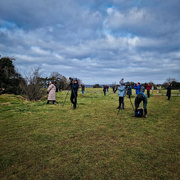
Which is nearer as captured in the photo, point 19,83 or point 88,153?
point 88,153

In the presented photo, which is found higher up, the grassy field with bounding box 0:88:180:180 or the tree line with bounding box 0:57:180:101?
the tree line with bounding box 0:57:180:101

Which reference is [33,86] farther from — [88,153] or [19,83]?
[88,153]

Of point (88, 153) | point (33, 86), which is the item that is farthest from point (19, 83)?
point (88, 153)

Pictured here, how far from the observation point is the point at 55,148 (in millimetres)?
3703

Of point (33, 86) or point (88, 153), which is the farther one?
point (33, 86)

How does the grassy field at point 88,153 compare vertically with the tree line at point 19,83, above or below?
below

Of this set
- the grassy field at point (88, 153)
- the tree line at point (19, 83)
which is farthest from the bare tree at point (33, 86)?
the grassy field at point (88, 153)

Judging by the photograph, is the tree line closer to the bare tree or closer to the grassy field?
the bare tree

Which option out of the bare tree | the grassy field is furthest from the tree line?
the grassy field

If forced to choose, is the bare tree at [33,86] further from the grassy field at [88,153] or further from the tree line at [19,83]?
the grassy field at [88,153]

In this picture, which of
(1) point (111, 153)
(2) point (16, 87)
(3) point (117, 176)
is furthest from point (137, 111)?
(2) point (16, 87)

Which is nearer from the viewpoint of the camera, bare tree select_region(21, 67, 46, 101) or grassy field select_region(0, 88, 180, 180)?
grassy field select_region(0, 88, 180, 180)

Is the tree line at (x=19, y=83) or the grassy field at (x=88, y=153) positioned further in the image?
the tree line at (x=19, y=83)

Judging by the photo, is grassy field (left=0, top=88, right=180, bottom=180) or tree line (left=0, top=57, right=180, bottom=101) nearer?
grassy field (left=0, top=88, right=180, bottom=180)
